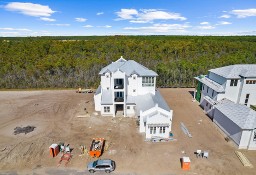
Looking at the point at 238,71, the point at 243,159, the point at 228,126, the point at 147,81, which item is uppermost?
the point at 238,71

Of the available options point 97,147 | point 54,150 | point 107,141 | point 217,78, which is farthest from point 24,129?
point 217,78

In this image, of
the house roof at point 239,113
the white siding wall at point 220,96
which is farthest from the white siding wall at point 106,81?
the white siding wall at point 220,96

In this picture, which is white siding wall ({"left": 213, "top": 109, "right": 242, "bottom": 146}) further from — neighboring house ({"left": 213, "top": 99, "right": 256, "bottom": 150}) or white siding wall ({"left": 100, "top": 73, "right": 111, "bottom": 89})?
white siding wall ({"left": 100, "top": 73, "right": 111, "bottom": 89})

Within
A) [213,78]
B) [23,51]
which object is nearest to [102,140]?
[213,78]

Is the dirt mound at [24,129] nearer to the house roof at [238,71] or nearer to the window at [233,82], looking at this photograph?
the house roof at [238,71]

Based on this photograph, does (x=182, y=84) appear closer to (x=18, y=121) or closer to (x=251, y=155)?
(x=251, y=155)

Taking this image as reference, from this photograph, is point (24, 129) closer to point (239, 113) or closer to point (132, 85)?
point (132, 85)

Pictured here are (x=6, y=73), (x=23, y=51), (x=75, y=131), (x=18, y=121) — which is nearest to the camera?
(x=75, y=131)

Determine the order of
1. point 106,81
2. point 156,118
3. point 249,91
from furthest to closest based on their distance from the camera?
point 106,81
point 249,91
point 156,118
